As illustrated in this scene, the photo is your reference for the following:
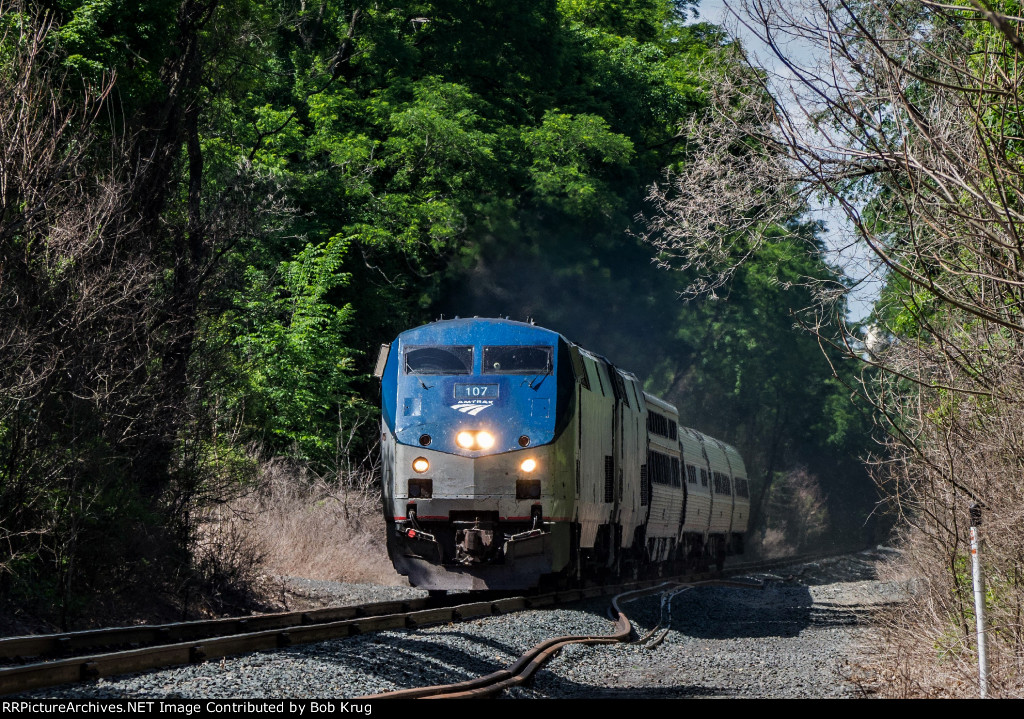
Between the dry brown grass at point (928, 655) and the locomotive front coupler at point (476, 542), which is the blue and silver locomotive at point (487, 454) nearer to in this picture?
the locomotive front coupler at point (476, 542)

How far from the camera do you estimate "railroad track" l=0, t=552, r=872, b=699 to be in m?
8.12

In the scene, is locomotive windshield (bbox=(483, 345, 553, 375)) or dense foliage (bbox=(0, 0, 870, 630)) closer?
dense foliage (bbox=(0, 0, 870, 630))

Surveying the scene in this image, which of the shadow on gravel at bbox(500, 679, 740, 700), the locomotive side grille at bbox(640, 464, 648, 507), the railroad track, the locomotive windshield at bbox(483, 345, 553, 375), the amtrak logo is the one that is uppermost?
the locomotive windshield at bbox(483, 345, 553, 375)

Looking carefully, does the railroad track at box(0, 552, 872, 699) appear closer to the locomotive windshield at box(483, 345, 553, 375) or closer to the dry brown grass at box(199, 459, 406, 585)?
the locomotive windshield at box(483, 345, 553, 375)

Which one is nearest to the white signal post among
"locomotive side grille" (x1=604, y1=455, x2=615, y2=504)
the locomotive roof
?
the locomotive roof

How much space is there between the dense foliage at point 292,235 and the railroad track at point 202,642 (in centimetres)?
161

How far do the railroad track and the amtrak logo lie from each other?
243cm

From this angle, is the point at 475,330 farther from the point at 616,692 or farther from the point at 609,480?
the point at 616,692

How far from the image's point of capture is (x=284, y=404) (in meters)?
24.9

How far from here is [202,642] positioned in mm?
9422

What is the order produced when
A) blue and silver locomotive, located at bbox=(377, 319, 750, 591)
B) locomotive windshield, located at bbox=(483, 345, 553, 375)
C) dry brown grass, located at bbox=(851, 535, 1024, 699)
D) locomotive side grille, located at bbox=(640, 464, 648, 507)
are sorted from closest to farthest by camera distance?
dry brown grass, located at bbox=(851, 535, 1024, 699) < blue and silver locomotive, located at bbox=(377, 319, 750, 591) < locomotive windshield, located at bbox=(483, 345, 553, 375) < locomotive side grille, located at bbox=(640, 464, 648, 507)

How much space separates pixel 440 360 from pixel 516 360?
3.33 ft

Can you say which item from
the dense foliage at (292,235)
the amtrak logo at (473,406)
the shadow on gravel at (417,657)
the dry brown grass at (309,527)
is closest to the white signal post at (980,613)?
the dense foliage at (292,235)

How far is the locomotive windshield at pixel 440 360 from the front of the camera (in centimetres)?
1577
